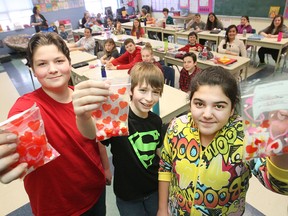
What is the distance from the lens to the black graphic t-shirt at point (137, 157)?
123cm

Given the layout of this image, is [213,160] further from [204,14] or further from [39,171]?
[204,14]

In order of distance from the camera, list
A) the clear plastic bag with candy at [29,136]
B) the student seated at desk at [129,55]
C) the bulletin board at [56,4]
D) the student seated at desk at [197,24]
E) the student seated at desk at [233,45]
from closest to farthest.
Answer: the clear plastic bag with candy at [29,136] → the student seated at desk at [129,55] → the student seated at desk at [233,45] → the student seated at desk at [197,24] → the bulletin board at [56,4]

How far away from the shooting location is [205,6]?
8023mm

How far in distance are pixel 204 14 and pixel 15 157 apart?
8858mm

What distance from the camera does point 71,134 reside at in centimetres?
99

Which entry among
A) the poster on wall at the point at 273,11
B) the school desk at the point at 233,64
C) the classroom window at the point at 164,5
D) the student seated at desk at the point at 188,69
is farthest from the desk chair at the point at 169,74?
the classroom window at the point at 164,5

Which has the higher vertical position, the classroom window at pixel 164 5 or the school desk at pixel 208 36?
the classroom window at pixel 164 5

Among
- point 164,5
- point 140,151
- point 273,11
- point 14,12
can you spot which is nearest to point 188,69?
point 140,151

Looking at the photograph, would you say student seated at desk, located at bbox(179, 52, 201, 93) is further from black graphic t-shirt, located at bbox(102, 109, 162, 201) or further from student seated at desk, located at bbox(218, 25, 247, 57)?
black graphic t-shirt, located at bbox(102, 109, 162, 201)

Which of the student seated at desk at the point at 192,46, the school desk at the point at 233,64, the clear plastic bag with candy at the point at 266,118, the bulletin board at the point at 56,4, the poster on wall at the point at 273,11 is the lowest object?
the school desk at the point at 233,64

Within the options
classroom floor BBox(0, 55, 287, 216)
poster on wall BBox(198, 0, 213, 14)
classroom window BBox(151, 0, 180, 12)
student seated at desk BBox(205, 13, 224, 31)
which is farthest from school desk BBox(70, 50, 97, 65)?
classroom window BBox(151, 0, 180, 12)

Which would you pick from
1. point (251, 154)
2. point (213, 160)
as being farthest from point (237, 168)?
A: point (251, 154)

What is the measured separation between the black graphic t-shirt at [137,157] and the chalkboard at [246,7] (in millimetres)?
6801

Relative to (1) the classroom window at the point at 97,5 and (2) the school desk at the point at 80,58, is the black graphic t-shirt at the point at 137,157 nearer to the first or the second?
(2) the school desk at the point at 80,58
